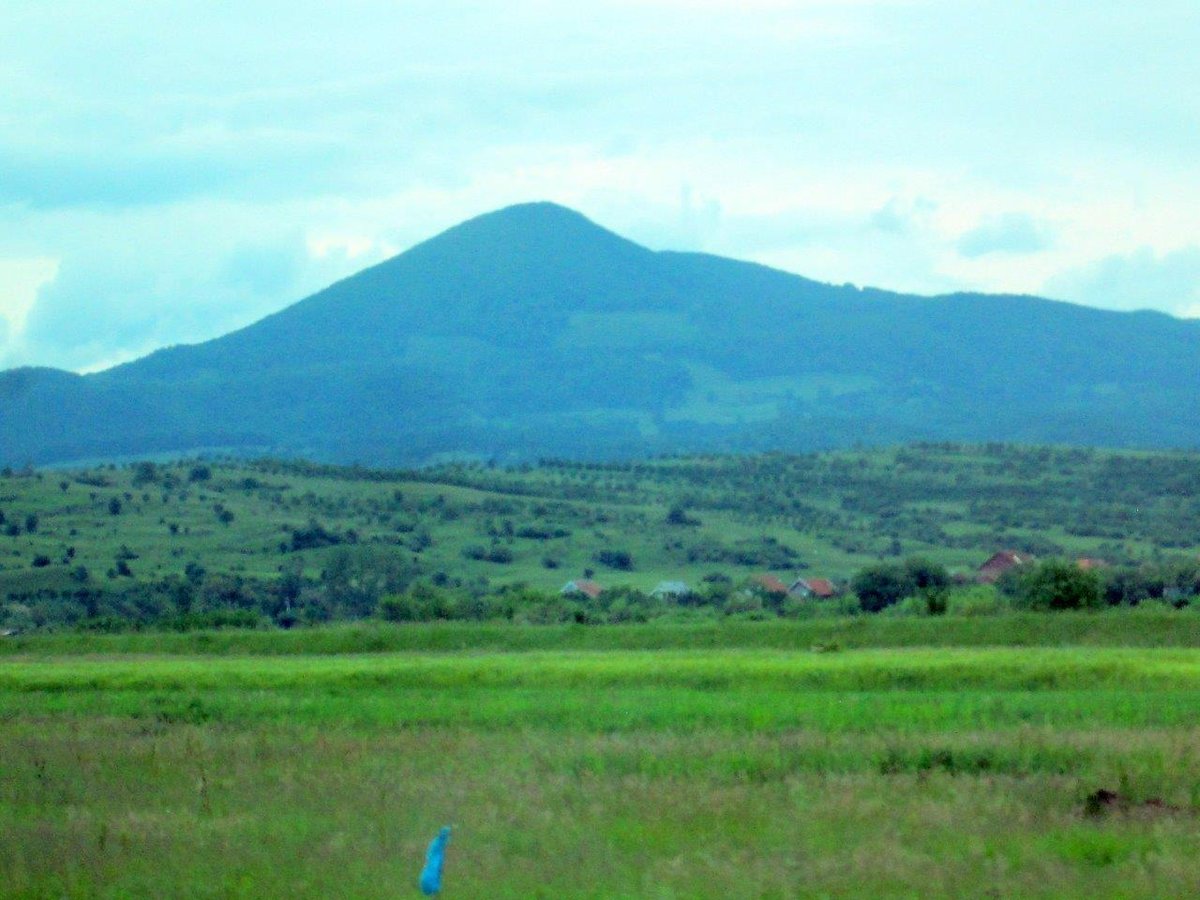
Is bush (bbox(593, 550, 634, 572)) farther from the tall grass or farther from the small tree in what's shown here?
the tall grass

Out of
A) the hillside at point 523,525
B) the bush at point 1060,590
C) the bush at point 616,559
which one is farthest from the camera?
the bush at point 616,559

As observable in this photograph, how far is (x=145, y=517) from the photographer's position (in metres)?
84.8

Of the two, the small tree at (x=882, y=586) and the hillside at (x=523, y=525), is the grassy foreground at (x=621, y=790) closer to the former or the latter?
the small tree at (x=882, y=586)

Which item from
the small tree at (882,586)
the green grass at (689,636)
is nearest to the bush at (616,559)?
the small tree at (882,586)

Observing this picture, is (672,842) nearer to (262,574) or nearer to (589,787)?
(589,787)

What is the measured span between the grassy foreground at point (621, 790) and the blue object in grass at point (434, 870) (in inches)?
8.5

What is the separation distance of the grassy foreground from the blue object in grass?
215 millimetres

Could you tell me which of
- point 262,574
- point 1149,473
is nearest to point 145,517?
point 262,574

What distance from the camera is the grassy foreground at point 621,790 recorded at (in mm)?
11953

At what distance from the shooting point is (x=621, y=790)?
14922 millimetres

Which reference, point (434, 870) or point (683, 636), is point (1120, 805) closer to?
point (434, 870)

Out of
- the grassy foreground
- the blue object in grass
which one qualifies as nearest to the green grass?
the grassy foreground

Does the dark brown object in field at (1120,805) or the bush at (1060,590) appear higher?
the dark brown object in field at (1120,805)

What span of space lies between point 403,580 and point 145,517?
21.9m
